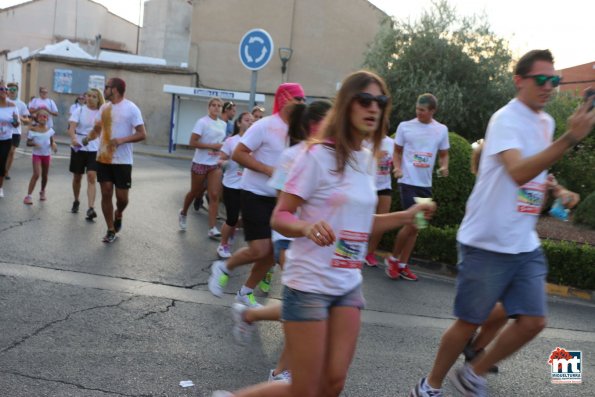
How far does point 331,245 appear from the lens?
3.05 meters

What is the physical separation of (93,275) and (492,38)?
1960 centimetres

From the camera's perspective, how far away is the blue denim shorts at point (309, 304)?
10.1 feet

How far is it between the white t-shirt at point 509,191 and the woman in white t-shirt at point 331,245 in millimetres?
730

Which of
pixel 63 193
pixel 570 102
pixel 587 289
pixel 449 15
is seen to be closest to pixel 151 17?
pixel 449 15

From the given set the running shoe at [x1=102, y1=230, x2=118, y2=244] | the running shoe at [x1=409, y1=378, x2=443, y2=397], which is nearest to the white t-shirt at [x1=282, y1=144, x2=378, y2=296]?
the running shoe at [x1=409, y1=378, x2=443, y2=397]

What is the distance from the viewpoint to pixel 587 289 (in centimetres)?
854

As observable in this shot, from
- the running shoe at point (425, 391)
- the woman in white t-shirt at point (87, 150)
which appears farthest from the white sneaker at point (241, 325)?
the woman in white t-shirt at point (87, 150)

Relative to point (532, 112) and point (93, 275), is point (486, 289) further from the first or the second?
point (93, 275)

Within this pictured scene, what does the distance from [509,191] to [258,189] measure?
8.15ft

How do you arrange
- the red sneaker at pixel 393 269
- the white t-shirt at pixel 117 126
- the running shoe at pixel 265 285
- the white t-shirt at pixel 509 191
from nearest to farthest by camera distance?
1. the white t-shirt at pixel 509 191
2. the running shoe at pixel 265 285
3. the red sneaker at pixel 393 269
4. the white t-shirt at pixel 117 126

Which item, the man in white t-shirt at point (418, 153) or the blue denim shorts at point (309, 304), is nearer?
the blue denim shorts at point (309, 304)

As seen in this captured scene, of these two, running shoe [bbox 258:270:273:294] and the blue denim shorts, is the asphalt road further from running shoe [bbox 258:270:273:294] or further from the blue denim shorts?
the blue denim shorts

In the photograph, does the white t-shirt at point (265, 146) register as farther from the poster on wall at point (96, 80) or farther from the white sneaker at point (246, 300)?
the poster on wall at point (96, 80)

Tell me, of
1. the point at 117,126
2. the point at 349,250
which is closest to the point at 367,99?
the point at 349,250
